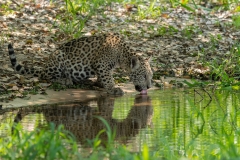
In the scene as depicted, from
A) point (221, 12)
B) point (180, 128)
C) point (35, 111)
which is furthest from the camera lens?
point (221, 12)

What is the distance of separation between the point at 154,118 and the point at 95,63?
8.71 feet

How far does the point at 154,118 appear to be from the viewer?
8.09 meters

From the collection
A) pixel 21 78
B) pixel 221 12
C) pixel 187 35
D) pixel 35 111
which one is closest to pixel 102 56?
pixel 21 78

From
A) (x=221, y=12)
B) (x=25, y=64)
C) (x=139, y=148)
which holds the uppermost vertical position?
(x=221, y=12)

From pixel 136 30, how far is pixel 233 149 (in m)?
8.89

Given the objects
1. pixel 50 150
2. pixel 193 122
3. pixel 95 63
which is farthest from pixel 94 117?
pixel 50 150

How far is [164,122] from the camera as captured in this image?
7750 mm

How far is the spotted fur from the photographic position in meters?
10.3

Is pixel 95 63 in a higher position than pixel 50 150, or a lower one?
higher

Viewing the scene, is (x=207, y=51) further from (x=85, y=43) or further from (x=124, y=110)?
(x=124, y=110)

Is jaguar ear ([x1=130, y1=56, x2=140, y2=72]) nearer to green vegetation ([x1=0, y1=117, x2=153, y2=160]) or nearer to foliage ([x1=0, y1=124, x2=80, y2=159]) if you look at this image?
green vegetation ([x1=0, y1=117, x2=153, y2=160])

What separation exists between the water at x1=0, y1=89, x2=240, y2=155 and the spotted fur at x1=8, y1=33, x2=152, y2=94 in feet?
1.23

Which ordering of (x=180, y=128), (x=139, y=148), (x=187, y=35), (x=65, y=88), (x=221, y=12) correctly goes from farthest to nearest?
(x=221, y=12) < (x=187, y=35) < (x=65, y=88) < (x=180, y=128) < (x=139, y=148)

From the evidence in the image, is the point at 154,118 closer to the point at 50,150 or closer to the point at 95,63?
the point at 95,63
